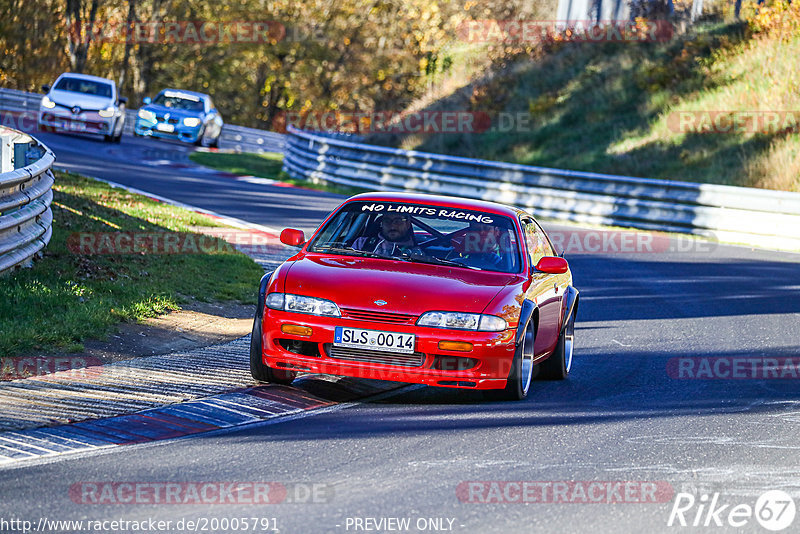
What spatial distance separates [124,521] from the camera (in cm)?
520

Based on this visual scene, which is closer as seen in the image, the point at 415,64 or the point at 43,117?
the point at 43,117

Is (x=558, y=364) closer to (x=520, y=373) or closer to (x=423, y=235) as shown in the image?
(x=520, y=373)

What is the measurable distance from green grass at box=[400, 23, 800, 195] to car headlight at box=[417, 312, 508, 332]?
1934 cm

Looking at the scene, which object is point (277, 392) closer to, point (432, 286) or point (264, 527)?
point (432, 286)

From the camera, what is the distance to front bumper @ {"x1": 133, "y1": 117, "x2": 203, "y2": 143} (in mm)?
34438

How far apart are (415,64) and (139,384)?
55389 mm

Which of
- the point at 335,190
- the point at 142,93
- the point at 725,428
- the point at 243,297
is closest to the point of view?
the point at 725,428

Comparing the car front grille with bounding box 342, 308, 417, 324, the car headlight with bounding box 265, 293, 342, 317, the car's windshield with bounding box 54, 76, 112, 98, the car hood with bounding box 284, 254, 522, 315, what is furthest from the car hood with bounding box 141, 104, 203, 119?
the car front grille with bounding box 342, 308, 417, 324

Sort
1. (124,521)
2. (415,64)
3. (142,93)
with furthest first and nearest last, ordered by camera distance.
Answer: (415,64) < (142,93) < (124,521)

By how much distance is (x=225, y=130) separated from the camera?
1670 inches

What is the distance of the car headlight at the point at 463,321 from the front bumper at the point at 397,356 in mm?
35

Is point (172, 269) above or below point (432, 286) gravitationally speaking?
below

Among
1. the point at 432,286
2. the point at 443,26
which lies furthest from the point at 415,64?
the point at 432,286

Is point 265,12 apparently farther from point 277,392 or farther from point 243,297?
point 277,392
